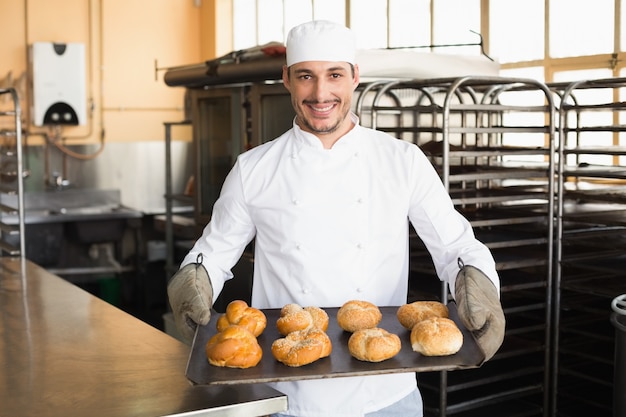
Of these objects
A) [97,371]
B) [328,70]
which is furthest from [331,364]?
[328,70]

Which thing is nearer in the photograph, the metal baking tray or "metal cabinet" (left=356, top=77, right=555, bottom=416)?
the metal baking tray

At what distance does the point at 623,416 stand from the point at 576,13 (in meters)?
3.11

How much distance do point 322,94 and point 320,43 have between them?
184 millimetres

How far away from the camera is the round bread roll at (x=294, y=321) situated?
1812mm

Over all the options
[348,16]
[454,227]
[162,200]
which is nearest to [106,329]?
[454,227]

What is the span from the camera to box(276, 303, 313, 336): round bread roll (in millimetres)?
1812

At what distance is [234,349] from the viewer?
1.61m

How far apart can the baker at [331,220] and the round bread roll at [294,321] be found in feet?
0.84

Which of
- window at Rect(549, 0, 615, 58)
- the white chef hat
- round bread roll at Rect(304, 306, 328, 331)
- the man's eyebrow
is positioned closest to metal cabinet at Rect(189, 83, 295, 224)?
window at Rect(549, 0, 615, 58)

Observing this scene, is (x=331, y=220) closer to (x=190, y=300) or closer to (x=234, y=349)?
(x=190, y=300)

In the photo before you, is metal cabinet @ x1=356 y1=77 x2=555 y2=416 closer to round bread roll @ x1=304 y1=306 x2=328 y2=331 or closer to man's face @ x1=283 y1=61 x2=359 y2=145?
man's face @ x1=283 y1=61 x2=359 y2=145

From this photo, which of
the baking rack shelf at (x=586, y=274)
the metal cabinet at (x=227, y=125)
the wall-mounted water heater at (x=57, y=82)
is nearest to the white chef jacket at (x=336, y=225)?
the baking rack shelf at (x=586, y=274)

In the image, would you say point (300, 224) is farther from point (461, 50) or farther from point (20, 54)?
point (20, 54)

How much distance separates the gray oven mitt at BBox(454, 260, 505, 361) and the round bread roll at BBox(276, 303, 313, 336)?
0.36 metres
